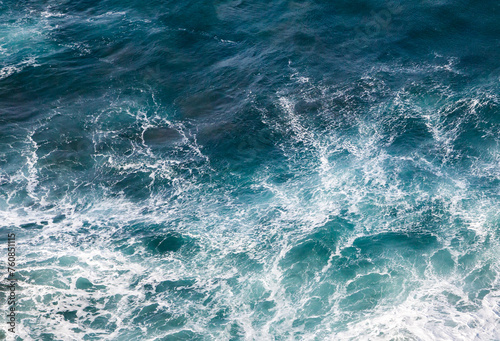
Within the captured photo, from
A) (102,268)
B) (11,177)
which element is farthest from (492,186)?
(11,177)

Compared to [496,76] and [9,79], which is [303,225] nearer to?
[496,76]

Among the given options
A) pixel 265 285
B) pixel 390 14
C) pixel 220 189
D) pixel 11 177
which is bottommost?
pixel 265 285

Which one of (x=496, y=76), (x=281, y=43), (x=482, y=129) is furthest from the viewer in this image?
(x=281, y=43)

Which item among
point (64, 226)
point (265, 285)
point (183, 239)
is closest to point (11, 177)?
point (64, 226)

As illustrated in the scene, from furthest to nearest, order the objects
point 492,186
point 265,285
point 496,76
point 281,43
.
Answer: point 281,43 < point 496,76 < point 492,186 < point 265,285

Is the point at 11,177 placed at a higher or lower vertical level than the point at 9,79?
lower

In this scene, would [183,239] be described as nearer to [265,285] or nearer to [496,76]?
[265,285]

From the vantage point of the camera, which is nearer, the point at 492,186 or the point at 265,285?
the point at 265,285
